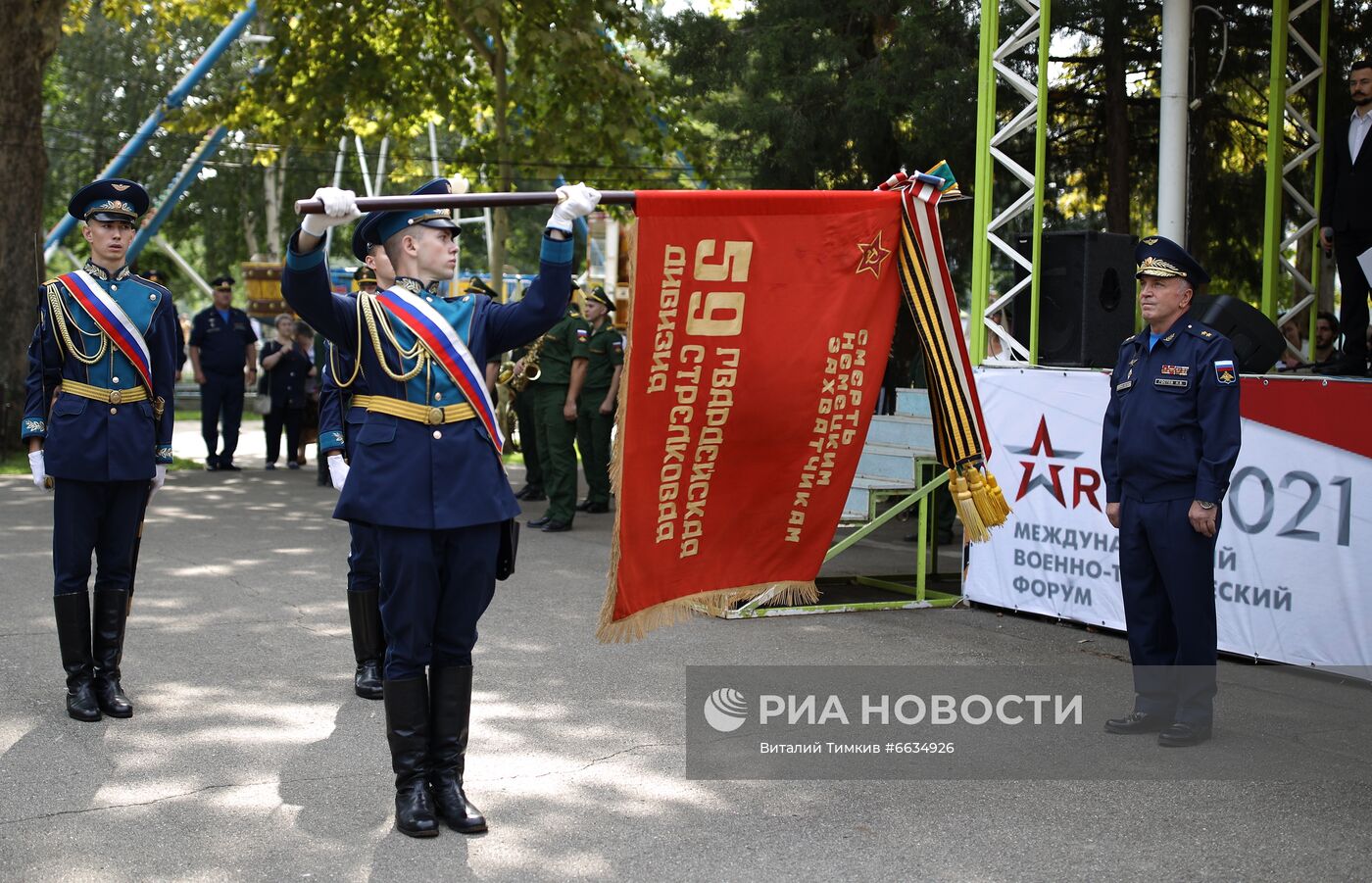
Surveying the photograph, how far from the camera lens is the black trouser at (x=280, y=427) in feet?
55.3

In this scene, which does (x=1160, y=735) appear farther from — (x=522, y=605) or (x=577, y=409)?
(x=577, y=409)

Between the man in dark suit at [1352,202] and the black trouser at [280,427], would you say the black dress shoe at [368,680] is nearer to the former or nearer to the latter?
the man in dark suit at [1352,202]

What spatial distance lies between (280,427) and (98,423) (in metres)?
11.6

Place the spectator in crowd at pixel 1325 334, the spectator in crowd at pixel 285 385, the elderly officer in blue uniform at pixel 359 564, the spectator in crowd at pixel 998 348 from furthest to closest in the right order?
the spectator in crowd at pixel 285 385 → the spectator in crowd at pixel 1325 334 → the spectator in crowd at pixel 998 348 → the elderly officer in blue uniform at pixel 359 564

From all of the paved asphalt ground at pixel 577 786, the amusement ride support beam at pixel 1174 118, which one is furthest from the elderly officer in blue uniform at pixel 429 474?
the amusement ride support beam at pixel 1174 118

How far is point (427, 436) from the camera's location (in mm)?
4465

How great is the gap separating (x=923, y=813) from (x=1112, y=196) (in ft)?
32.0

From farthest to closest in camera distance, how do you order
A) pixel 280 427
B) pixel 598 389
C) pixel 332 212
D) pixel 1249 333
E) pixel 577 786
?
pixel 280 427
pixel 598 389
pixel 1249 333
pixel 577 786
pixel 332 212

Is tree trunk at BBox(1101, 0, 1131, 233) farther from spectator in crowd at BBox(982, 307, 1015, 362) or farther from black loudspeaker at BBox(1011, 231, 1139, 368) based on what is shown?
black loudspeaker at BBox(1011, 231, 1139, 368)

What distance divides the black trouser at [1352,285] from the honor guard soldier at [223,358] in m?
11.4

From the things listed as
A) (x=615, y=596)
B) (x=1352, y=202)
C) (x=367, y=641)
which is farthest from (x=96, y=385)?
(x=1352, y=202)

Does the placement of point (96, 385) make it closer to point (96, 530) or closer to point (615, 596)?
point (96, 530)

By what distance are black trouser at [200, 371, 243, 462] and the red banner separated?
39.5ft

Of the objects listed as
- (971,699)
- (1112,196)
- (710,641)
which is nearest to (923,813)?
(971,699)
